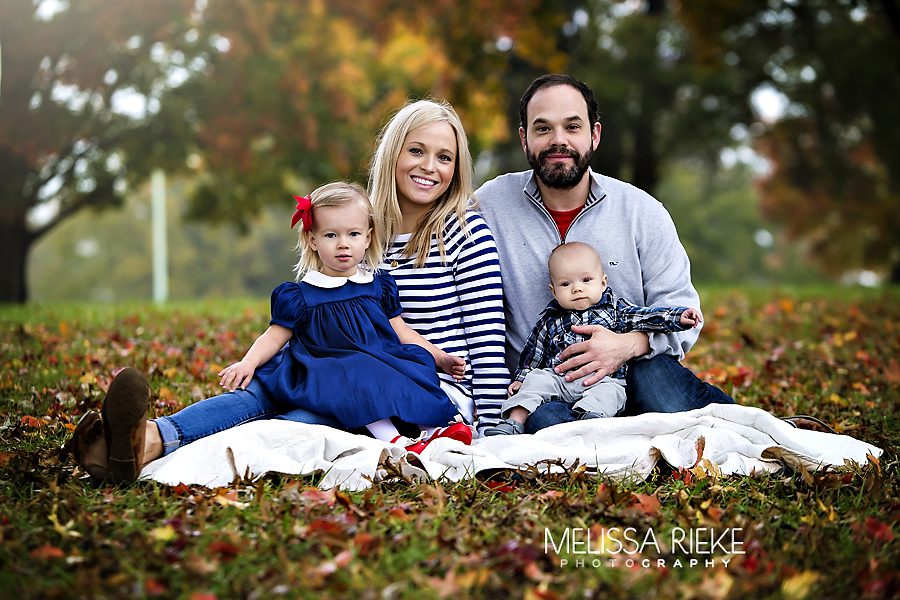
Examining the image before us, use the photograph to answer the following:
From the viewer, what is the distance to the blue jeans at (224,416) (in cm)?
380

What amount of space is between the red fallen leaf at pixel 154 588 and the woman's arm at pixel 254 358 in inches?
58.5

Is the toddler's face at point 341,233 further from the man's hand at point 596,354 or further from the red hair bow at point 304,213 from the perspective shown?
the man's hand at point 596,354

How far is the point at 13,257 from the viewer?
15.1 m

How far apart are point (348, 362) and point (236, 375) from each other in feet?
1.58

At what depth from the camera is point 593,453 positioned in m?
3.83

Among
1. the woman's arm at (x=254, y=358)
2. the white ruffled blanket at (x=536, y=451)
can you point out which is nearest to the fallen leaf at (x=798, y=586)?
the white ruffled blanket at (x=536, y=451)

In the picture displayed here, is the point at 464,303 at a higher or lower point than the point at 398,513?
higher

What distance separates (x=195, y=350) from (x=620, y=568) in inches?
179

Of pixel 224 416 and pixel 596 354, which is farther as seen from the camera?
pixel 596 354

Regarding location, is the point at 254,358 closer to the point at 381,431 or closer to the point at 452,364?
the point at 381,431

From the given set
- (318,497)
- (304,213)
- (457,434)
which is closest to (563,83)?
(304,213)

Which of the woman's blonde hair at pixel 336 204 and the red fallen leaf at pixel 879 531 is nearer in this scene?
the red fallen leaf at pixel 879 531

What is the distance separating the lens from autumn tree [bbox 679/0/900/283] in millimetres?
17391

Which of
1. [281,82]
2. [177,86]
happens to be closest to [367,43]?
[281,82]
